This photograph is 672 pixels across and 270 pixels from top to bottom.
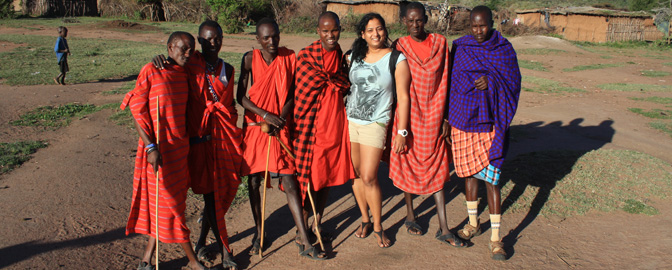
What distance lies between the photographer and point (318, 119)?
3598 millimetres

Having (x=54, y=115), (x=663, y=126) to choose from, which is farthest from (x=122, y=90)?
(x=663, y=126)

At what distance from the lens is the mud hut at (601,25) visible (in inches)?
1019

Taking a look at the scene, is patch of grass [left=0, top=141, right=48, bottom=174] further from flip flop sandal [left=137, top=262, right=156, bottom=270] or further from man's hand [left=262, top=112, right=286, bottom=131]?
man's hand [left=262, top=112, right=286, bottom=131]

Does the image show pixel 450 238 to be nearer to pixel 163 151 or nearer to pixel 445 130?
pixel 445 130

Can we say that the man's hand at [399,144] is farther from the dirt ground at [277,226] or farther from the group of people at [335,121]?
the dirt ground at [277,226]

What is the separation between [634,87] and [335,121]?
10.9 m

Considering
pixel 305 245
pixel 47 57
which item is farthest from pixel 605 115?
pixel 47 57

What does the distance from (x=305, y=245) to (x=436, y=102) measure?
1510 millimetres

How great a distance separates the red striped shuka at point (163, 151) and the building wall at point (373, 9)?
86.2 ft

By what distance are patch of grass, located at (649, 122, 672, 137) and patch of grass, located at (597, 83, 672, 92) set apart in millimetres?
3869

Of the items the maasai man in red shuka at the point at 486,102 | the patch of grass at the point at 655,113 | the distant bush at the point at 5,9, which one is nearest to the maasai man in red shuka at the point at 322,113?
the maasai man in red shuka at the point at 486,102

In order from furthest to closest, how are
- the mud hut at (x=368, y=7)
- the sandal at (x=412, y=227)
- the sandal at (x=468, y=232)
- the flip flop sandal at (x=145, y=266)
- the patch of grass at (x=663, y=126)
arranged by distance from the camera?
the mud hut at (x=368, y=7) → the patch of grass at (x=663, y=126) → the sandal at (x=412, y=227) → the sandal at (x=468, y=232) → the flip flop sandal at (x=145, y=266)

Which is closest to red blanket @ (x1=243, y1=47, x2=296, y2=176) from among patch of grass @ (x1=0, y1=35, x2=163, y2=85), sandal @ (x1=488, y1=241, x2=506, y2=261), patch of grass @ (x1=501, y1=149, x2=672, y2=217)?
sandal @ (x1=488, y1=241, x2=506, y2=261)

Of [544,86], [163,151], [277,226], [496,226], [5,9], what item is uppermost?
[5,9]
